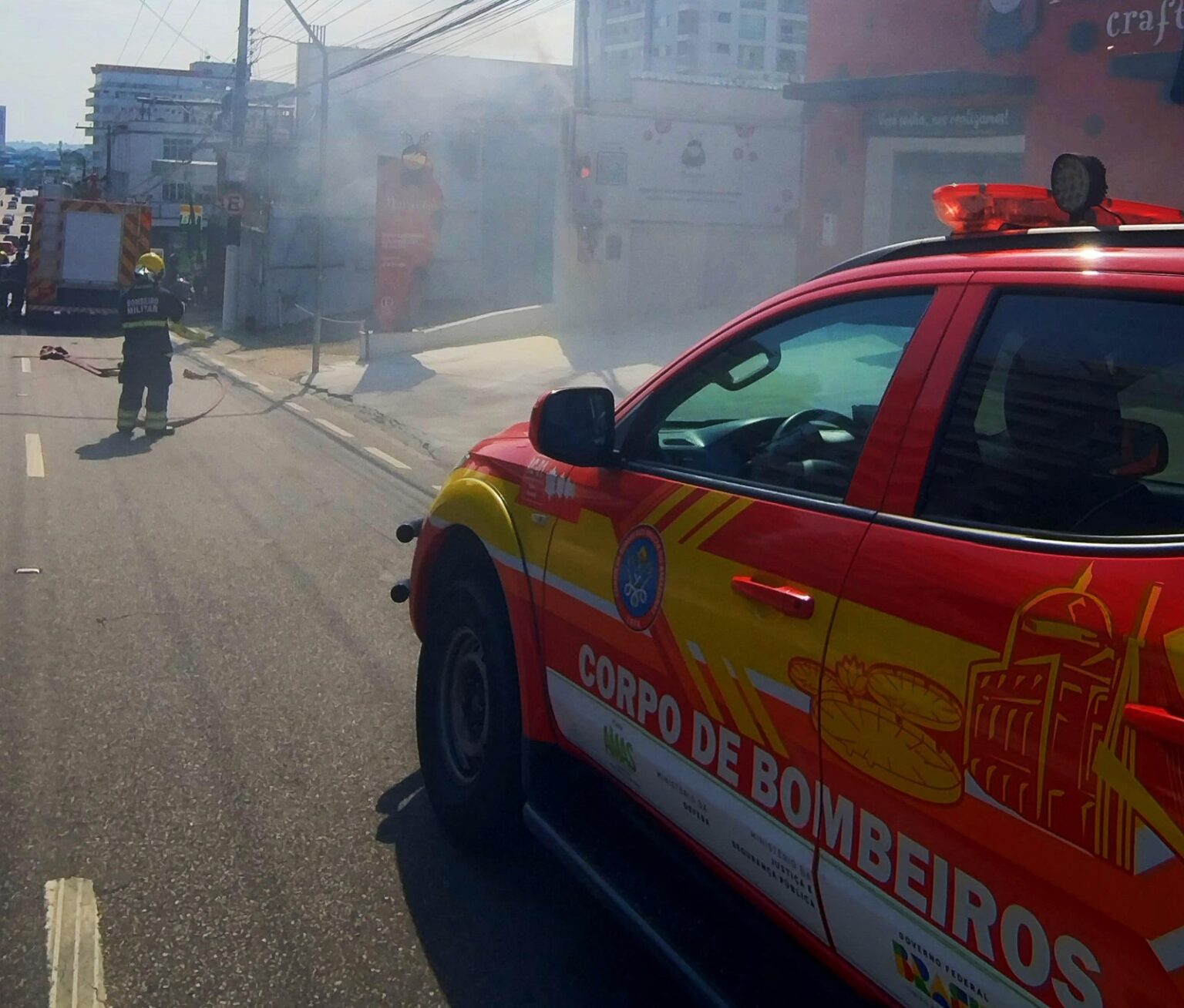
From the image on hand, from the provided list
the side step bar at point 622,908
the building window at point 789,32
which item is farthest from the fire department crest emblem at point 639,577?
the building window at point 789,32

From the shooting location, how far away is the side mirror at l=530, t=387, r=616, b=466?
3.58 meters

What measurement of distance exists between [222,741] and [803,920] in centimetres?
307

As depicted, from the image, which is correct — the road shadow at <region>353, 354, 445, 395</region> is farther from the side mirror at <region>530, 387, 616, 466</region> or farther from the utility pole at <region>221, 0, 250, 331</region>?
the side mirror at <region>530, 387, 616, 466</region>

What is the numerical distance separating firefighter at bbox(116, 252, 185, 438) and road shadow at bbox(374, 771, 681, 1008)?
9532 mm

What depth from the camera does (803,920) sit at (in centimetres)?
266

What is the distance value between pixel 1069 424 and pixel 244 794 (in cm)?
321

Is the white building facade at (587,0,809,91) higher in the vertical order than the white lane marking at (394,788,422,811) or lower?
higher

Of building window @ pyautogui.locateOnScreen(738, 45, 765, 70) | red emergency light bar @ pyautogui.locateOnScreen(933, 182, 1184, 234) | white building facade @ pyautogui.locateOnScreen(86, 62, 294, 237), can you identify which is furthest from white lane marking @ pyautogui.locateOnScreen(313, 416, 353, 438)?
building window @ pyautogui.locateOnScreen(738, 45, 765, 70)

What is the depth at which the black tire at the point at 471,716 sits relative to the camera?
4.02 m

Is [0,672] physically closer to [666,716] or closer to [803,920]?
[666,716]

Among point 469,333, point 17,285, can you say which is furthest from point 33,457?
point 17,285

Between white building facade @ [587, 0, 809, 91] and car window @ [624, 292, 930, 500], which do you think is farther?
white building facade @ [587, 0, 809, 91]

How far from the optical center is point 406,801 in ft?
15.5

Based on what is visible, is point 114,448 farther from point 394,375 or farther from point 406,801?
point 406,801
